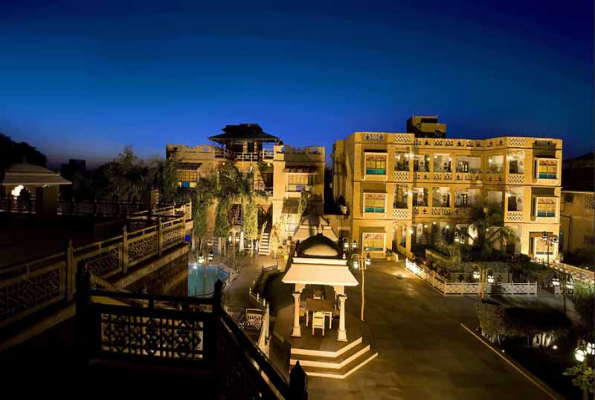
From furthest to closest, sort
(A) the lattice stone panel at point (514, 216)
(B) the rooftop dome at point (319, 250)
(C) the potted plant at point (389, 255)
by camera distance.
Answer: (A) the lattice stone panel at point (514, 216), (C) the potted plant at point (389, 255), (B) the rooftop dome at point (319, 250)

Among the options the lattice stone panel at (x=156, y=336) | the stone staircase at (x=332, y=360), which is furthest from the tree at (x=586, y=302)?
the lattice stone panel at (x=156, y=336)

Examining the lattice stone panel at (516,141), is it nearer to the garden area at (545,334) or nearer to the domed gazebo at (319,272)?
the garden area at (545,334)

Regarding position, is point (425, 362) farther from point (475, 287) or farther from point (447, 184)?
point (447, 184)

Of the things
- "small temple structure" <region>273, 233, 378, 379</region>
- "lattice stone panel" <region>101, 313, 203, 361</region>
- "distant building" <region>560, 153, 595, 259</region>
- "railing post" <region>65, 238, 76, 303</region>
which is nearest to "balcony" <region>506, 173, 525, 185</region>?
"distant building" <region>560, 153, 595, 259</region>

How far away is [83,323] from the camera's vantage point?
204 inches

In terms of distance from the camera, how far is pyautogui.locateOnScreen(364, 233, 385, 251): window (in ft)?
88.4

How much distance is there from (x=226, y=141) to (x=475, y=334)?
94.0 feet

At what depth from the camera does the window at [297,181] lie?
2956cm

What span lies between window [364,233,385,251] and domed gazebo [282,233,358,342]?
14762mm

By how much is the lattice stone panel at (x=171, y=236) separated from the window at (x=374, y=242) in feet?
58.4

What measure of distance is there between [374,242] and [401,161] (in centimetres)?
769

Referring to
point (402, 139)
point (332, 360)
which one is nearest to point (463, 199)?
point (402, 139)

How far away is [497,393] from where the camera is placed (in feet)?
31.2

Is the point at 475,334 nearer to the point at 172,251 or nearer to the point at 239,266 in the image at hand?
the point at 172,251
